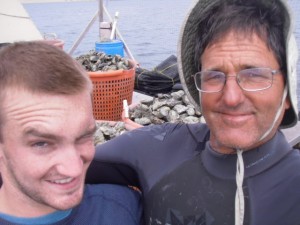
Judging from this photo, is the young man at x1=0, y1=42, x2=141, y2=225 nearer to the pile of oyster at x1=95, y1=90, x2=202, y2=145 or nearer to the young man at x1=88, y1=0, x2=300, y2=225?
the young man at x1=88, y1=0, x2=300, y2=225

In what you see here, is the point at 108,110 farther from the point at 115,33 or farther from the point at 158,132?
the point at 115,33

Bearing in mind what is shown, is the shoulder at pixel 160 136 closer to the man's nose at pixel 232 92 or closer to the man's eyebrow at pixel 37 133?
the man's nose at pixel 232 92

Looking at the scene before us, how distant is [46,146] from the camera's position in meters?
1.32

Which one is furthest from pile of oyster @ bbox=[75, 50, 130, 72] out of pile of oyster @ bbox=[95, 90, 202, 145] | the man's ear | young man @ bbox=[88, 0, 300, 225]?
the man's ear

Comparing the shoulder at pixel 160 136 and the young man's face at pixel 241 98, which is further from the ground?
the young man's face at pixel 241 98

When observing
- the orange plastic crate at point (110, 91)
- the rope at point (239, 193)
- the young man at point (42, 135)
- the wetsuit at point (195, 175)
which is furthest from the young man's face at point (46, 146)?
the orange plastic crate at point (110, 91)

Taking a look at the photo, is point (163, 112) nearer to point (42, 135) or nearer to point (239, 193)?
point (239, 193)

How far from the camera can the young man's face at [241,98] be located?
151 cm

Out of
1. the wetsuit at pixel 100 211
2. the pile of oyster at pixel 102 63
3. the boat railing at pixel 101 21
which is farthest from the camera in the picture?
the boat railing at pixel 101 21

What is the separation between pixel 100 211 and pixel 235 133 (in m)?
0.63

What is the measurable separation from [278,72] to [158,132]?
27.6 inches

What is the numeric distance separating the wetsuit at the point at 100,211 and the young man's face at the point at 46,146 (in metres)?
0.08

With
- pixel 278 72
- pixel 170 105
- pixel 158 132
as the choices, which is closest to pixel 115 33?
pixel 170 105

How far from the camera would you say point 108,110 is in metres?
4.53
